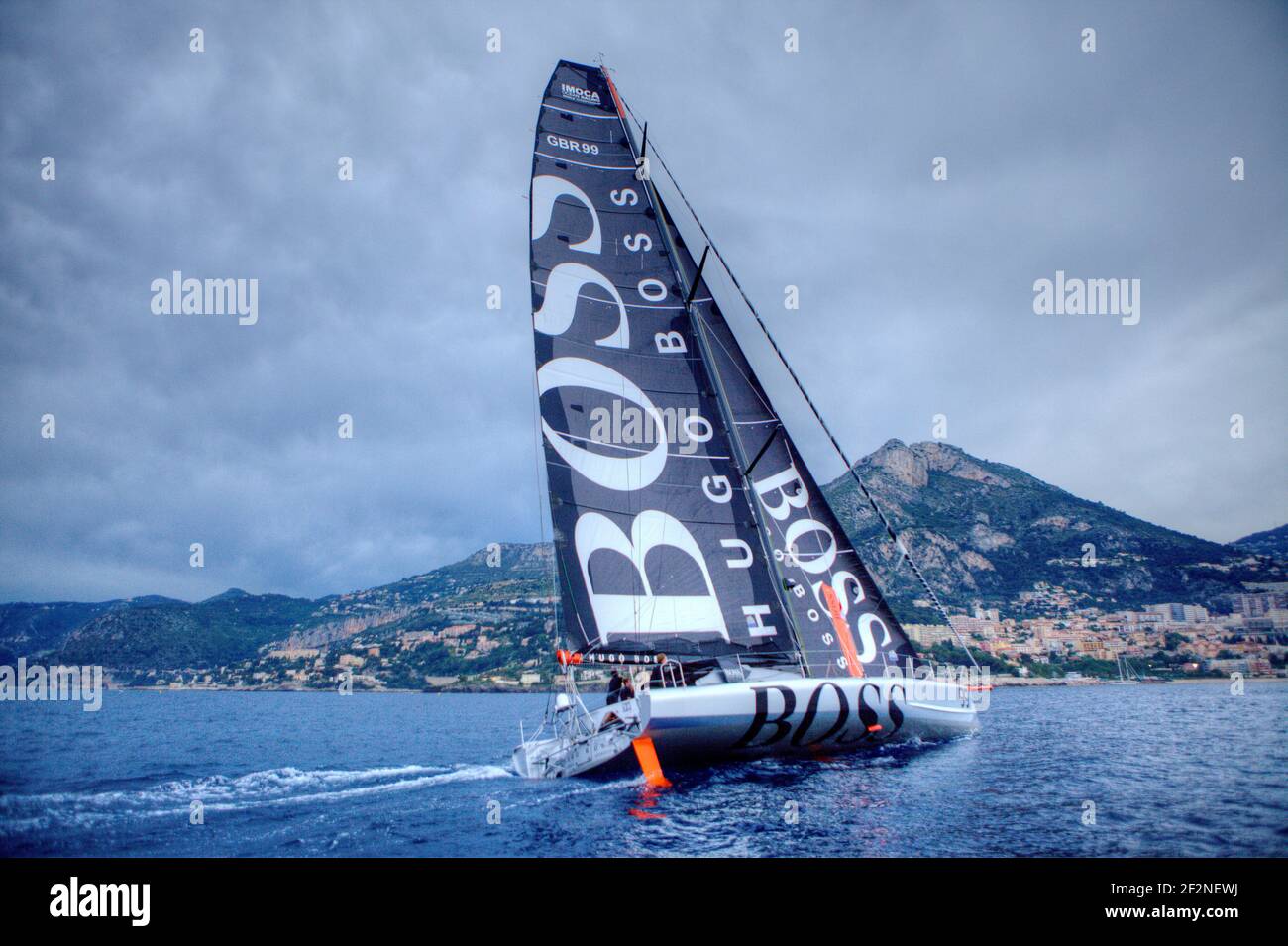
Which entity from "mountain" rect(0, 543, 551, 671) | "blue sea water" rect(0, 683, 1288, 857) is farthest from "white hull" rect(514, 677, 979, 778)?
"mountain" rect(0, 543, 551, 671)

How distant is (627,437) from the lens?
14562 mm

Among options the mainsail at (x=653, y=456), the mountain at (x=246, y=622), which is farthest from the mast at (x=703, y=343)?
the mountain at (x=246, y=622)

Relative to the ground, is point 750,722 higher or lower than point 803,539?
lower

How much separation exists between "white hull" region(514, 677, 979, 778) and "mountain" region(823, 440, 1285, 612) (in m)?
45.7

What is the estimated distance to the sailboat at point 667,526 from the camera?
40.9ft

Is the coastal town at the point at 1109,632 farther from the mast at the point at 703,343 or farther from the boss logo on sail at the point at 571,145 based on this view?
the boss logo on sail at the point at 571,145

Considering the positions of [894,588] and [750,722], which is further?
[894,588]

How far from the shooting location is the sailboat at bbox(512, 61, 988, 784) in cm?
1246

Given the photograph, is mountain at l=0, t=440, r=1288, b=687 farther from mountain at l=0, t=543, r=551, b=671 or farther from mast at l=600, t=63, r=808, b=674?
mast at l=600, t=63, r=808, b=674

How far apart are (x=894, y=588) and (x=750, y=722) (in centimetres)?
6163

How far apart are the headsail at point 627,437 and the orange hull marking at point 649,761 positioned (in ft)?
7.34

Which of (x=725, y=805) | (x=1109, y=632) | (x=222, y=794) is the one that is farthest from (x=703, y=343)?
(x=1109, y=632)

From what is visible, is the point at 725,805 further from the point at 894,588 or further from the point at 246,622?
the point at 246,622
